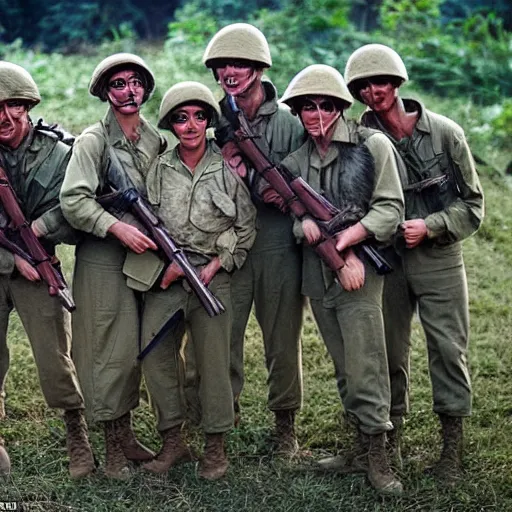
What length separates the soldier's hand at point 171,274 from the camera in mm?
5871

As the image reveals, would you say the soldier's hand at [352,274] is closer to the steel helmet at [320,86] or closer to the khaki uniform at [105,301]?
the steel helmet at [320,86]

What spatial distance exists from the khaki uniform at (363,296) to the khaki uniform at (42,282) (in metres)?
1.39

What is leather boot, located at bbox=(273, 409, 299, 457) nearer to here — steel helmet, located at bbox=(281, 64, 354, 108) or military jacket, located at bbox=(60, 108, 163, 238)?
military jacket, located at bbox=(60, 108, 163, 238)

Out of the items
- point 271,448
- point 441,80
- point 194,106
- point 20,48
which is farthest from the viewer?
point 20,48

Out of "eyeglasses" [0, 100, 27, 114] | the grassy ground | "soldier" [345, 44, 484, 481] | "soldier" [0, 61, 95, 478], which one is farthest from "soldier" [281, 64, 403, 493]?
"eyeglasses" [0, 100, 27, 114]

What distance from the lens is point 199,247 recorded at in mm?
6004

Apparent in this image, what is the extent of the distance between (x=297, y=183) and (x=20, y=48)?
13221mm

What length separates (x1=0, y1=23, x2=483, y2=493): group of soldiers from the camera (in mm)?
5938

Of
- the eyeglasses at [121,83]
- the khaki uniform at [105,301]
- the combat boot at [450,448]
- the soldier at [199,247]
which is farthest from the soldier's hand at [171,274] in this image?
the combat boot at [450,448]

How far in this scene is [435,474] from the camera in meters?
6.29

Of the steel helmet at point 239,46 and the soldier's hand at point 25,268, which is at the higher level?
the steel helmet at point 239,46

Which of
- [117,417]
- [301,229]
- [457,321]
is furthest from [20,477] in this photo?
[457,321]

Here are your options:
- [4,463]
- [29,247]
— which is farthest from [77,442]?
[29,247]

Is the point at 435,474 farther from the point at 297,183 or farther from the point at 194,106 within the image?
the point at 194,106
